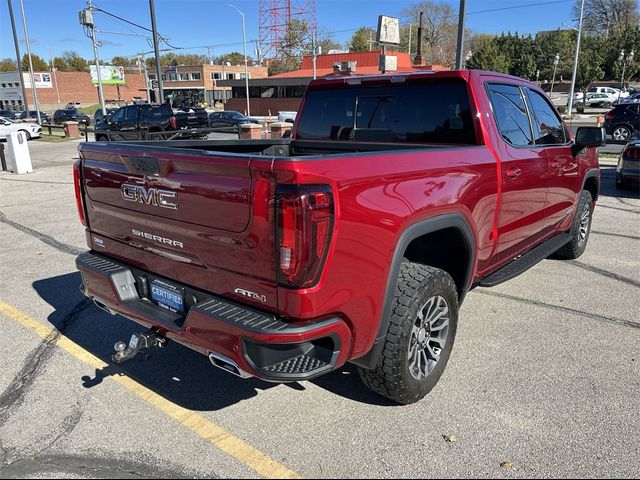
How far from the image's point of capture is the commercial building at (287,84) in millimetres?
49906

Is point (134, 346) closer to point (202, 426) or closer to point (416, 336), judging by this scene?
point (202, 426)

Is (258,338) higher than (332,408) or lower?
higher

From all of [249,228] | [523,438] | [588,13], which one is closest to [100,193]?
[249,228]

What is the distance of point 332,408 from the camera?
312cm

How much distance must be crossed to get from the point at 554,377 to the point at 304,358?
196 cm

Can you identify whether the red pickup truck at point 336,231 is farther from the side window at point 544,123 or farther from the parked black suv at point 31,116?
the parked black suv at point 31,116

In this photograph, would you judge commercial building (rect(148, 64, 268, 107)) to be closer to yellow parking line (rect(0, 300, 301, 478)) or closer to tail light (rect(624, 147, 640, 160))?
tail light (rect(624, 147, 640, 160))

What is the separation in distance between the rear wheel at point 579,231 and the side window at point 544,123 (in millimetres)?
1023

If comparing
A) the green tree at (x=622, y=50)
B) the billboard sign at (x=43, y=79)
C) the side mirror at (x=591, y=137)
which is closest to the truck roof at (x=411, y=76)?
the side mirror at (x=591, y=137)

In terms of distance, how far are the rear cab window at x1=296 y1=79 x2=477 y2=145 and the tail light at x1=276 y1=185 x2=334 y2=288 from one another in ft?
6.08

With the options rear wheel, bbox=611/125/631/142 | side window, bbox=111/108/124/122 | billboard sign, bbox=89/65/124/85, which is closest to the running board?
rear wheel, bbox=611/125/631/142

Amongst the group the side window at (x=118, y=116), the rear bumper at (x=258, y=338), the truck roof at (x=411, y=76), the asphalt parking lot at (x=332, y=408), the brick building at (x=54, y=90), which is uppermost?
the brick building at (x=54, y=90)

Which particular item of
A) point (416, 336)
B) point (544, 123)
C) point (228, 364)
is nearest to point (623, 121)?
point (544, 123)

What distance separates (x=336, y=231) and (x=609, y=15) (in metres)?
104
